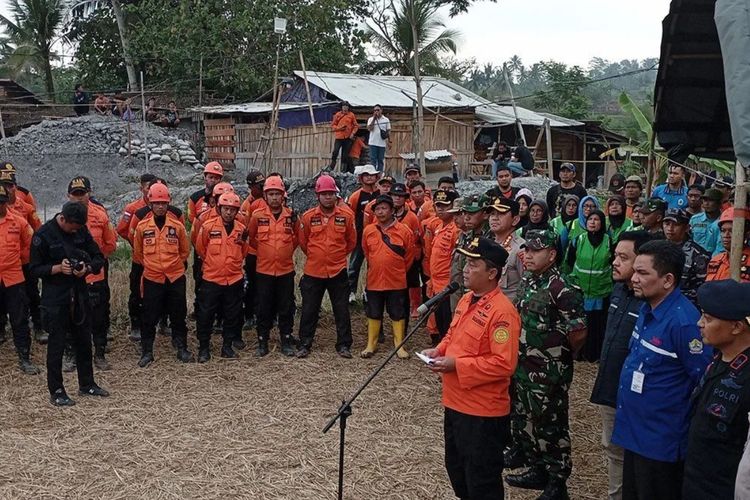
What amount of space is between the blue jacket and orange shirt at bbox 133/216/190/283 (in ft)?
17.1

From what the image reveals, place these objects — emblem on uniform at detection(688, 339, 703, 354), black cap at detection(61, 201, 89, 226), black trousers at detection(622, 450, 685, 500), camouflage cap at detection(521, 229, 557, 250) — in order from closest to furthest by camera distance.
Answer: emblem on uniform at detection(688, 339, 703, 354) → black trousers at detection(622, 450, 685, 500) → camouflage cap at detection(521, 229, 557, 250) → black cap at detection(61, 201, 89, 226)

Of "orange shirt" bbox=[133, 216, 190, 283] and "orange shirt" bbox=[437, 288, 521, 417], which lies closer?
"orange shirt" bbox=[437, 288, 521, 417]

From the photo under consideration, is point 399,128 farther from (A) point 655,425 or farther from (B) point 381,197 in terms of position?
(A) point 655,425

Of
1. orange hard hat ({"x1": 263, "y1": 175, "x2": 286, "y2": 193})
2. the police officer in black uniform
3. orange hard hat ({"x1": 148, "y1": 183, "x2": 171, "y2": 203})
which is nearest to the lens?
the police officer in black uniform

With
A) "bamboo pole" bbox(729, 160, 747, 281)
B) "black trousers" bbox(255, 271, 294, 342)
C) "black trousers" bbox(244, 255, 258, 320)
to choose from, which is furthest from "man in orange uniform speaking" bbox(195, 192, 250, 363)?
"bamboo pole" bbox(729, 160, 747, 281)

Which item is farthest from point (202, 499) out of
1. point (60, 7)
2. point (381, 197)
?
point (60, 7)

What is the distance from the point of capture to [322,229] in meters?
7.96

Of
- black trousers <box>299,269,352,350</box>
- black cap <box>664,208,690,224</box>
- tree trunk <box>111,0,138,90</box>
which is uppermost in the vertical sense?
tree trunk <box>111,0,138,90</box>

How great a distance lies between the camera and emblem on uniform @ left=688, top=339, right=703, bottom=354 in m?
3.51

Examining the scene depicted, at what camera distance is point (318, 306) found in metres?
8.11

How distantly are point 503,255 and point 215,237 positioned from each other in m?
4.35

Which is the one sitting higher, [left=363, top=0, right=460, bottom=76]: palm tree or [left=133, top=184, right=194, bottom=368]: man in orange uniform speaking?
[left=363, top=0, right=460, bottom=76]: palm tree

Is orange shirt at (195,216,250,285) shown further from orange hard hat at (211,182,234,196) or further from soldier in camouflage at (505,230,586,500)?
soldier in camouflage at (505,230,586,500)

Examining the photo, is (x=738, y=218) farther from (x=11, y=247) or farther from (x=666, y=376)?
(x=11, y=247)
